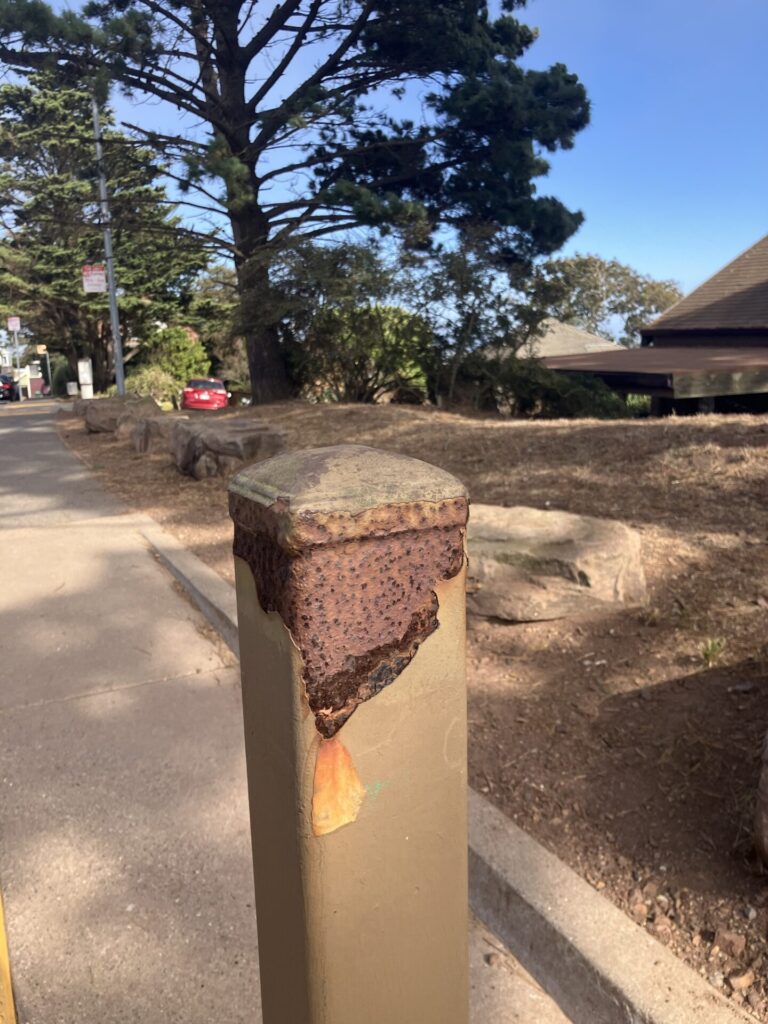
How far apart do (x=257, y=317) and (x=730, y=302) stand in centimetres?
1425

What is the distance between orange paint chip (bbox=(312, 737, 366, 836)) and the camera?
1.30 meters

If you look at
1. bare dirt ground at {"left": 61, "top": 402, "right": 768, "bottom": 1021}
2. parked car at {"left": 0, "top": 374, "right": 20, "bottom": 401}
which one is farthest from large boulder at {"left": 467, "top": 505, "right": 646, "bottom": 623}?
parked car at {"left": 0, "top": 374, "right": 20, "bottom": 401}

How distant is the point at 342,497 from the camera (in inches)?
50.8

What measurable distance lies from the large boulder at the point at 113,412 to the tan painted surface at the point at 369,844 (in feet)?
44.3

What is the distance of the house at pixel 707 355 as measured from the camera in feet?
43.1

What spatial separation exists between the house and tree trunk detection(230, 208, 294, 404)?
17.0ft

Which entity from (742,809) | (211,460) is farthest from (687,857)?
(211,460)

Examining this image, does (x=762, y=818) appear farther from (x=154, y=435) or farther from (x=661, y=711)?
(x=154, y=435)

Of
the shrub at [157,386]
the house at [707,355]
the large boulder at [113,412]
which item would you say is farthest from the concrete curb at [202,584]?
the shrub at [157,386]

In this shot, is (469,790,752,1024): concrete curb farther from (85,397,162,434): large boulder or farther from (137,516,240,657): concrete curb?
(85,397,162,434): large boulder

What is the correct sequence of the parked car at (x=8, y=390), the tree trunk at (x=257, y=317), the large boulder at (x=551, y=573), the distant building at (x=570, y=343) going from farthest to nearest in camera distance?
1. the parked car at (x=8, y=390)
2. the distant building at (x=570, y=343)
3. the tree trunk at (x=257, y=317)
4. the large boulder at (x=551, y=573)

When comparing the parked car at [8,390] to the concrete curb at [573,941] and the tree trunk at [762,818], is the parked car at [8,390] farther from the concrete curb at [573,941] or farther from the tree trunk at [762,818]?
the tree trunk at [762,818]

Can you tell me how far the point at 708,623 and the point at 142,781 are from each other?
2543mm

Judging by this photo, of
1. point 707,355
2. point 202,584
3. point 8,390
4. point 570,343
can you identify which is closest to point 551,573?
point 202,584
